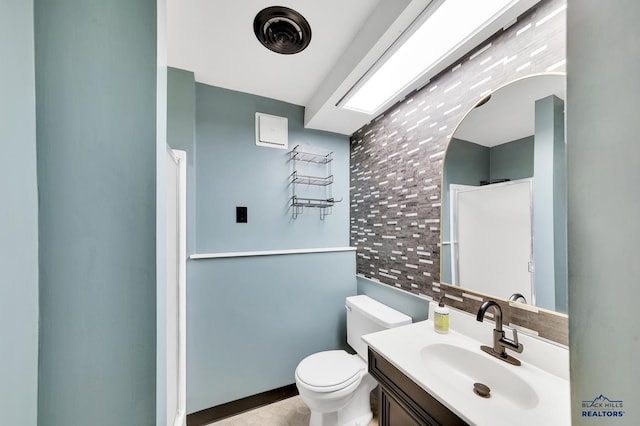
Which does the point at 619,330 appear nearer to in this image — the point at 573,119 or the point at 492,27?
the point at 573,119

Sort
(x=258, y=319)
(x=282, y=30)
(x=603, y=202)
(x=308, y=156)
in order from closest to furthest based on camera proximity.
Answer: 1. (x=603, y=202)
2. (x=282, y=30)
3. (x=258, y=319)
4. (x=308, y=156)

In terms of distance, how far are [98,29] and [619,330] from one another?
1.11 m

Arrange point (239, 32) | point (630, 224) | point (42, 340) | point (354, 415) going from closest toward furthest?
1. point (630, 224)
2. point (42, 340)
3. point (239, 32)
4. point (354, 415)

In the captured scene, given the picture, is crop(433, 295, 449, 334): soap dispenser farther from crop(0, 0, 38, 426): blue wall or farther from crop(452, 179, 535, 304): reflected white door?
crop(0, 0, 38, 426): blue wall

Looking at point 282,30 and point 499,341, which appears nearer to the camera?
point 499,341

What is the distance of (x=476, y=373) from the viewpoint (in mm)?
927

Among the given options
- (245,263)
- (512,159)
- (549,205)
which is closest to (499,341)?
(549,205)

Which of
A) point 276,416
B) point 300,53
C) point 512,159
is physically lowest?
point 276,416

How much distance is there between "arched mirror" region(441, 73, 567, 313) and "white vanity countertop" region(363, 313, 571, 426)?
8.0 inches

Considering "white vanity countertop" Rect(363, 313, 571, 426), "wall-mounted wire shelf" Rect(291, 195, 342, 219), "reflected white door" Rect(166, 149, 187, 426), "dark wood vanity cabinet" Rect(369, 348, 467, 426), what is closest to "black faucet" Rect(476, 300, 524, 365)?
"white vanity countertop" Rect(363, 313, 571, 426)

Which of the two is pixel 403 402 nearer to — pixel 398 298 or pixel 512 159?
pixel 398 298

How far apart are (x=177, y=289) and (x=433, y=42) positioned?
1882 millimetres

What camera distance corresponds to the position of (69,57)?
1.67 feet

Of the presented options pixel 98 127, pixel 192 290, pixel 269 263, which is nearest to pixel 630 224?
pixel 98 127
